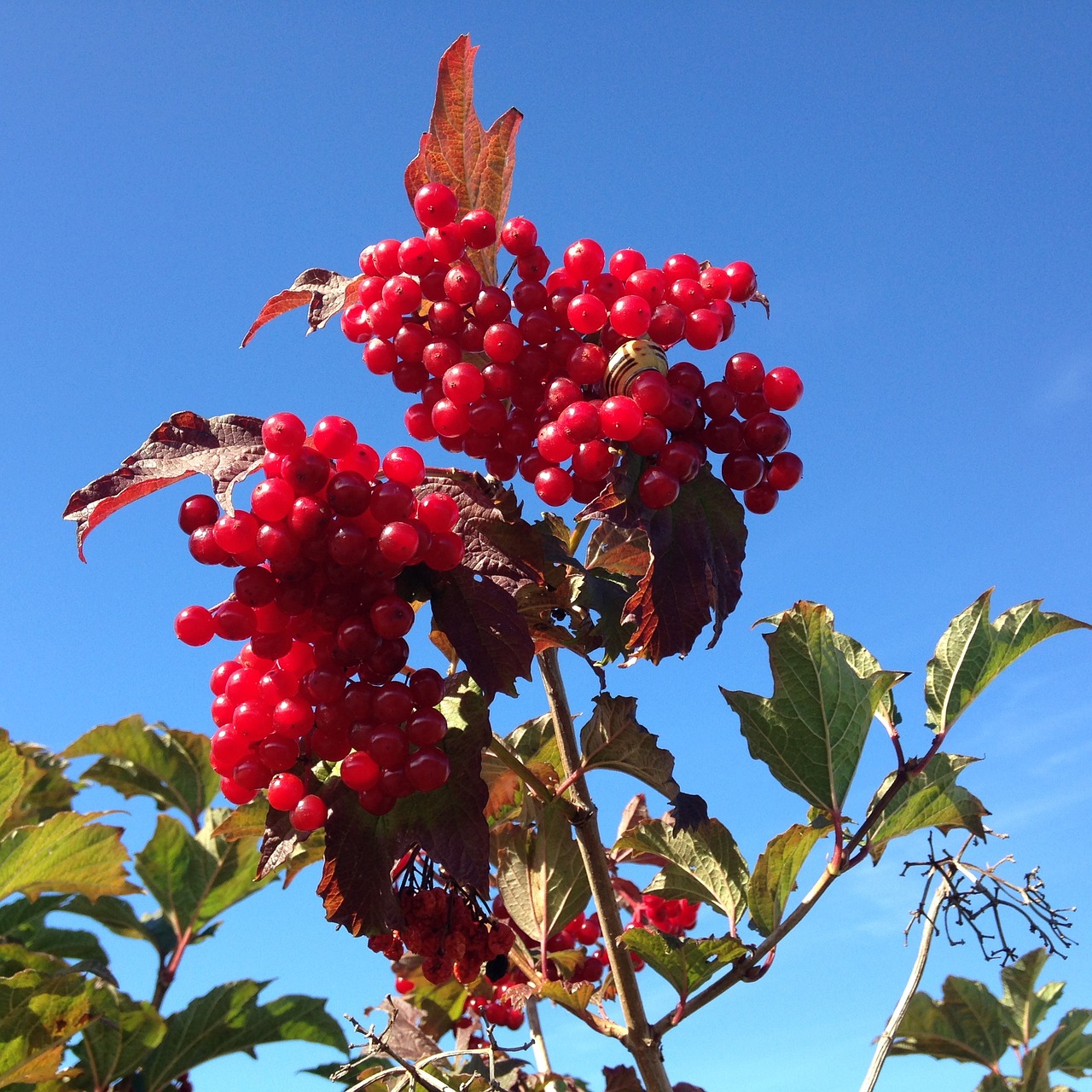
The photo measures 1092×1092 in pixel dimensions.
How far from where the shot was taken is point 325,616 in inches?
55.2

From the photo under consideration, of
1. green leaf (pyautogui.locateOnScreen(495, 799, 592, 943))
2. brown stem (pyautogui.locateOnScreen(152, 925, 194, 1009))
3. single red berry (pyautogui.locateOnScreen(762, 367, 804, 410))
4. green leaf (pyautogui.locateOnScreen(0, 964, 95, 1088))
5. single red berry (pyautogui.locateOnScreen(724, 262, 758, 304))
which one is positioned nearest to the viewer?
single red berry (pyautogui.locateOnScreen(762, 367, 804, 410))

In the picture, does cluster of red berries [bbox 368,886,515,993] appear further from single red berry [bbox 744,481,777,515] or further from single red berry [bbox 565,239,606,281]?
single red berry [bbox 565,239,606,281]

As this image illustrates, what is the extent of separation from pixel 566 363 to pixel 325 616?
527mm

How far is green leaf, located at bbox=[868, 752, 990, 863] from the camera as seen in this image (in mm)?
1753

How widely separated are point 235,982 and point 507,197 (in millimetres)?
1898

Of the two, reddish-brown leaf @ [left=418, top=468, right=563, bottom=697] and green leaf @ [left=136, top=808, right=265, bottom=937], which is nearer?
reddish-brown leaf @ [left=418, top=468, right=563, bottom=697]

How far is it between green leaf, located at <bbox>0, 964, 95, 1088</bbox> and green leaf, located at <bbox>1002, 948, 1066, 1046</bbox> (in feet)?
6.57

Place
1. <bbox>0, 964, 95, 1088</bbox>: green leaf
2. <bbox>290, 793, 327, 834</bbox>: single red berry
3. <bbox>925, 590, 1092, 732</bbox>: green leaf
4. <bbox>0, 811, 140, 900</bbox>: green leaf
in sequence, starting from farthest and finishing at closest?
1. <bbox>0, 811, 140, 900</bbox>: green leaf
2. <bbox>0, 964, 95, 1088</bbox>: green leaf
3. <bbox>925, 590, 1092, 732</bbox>: green leaf
4. <bbox>290, 793, 327, 834</bbox>: single red berry

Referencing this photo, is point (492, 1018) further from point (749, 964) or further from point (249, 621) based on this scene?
point (249, 621)

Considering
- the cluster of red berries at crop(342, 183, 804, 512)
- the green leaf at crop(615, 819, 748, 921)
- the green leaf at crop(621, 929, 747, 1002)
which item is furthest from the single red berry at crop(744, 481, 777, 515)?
the green leaf at crop(621, 929, 747, 1002)

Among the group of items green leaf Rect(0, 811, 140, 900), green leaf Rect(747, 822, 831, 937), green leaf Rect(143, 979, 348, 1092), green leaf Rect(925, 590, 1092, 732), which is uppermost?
A: green leaf Rect(0, 811, 140, 900)

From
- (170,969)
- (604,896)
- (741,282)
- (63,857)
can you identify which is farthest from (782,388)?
(170,969)

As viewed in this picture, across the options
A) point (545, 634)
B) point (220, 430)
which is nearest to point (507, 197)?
point (220, 430)

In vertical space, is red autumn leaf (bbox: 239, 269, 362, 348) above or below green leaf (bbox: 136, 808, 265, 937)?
above
